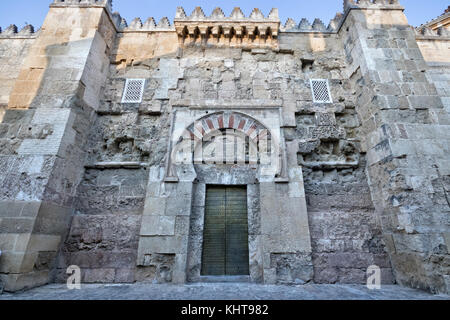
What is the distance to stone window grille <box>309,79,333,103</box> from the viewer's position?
15.4 feet

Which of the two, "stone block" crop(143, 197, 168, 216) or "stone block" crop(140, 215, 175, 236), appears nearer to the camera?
"stone block" crop(140, 215, 175, 236)

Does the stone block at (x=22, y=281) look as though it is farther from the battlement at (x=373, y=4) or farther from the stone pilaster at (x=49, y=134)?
the battlement at (x=373, y=4)

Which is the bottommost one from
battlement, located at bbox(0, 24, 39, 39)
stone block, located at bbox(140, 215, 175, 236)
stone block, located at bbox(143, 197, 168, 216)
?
stone block, located at bbox(140, 215, 175, 236)

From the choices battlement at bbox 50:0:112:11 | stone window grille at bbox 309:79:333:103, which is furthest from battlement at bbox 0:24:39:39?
stone window grille at bbox 309:79:333:103

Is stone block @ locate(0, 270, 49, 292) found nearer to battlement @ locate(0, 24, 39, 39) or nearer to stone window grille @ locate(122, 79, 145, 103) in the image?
stone window grille @ locate(122, 79, 145, 103)

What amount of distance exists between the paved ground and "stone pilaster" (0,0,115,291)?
599 millimetres

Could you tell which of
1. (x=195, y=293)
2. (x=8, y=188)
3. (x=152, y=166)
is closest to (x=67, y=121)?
(x=8, y=188)

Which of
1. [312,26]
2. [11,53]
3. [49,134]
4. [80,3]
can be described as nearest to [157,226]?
[49,134]

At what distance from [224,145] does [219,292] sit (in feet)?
8.28

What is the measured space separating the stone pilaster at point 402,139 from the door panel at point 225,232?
2.50 metres

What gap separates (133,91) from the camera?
4785mm

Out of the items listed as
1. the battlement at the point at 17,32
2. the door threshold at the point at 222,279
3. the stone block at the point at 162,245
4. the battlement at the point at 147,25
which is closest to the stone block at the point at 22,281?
the stone block at the point at 162,245

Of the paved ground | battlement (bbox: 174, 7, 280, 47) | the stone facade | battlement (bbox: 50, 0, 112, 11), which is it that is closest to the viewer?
the paved ground

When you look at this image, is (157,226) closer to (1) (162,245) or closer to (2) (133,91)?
(1) (162,245)
